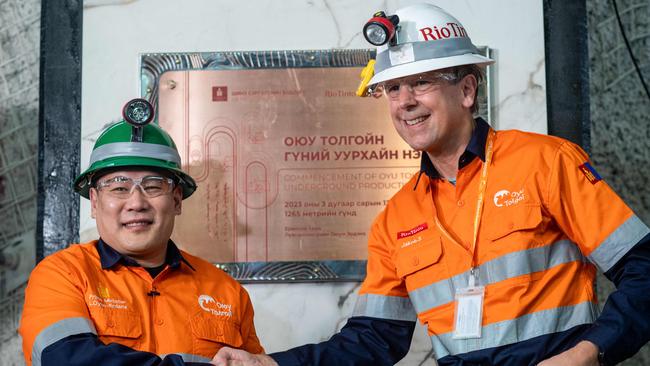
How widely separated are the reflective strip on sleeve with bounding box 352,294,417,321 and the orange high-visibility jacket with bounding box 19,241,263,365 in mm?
389

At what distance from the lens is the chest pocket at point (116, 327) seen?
215 centimetres

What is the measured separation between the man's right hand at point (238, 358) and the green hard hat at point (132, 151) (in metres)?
0.53

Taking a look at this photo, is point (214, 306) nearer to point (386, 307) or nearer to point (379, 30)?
point (386, 307)

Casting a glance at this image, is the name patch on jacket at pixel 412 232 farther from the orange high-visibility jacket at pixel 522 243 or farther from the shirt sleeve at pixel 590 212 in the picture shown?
the shirt sleeve at pixel 590 212

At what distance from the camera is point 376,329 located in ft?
7.63

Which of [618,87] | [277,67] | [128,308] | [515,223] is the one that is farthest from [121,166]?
[618,87]

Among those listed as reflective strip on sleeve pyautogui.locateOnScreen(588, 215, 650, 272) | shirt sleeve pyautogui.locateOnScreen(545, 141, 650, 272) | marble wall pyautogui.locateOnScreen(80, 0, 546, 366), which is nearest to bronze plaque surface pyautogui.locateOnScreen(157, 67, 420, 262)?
marble wall pyautogui.locateOnScreen(80, 0, 546, 366)

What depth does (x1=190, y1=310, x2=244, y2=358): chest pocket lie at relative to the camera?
2.27 meters

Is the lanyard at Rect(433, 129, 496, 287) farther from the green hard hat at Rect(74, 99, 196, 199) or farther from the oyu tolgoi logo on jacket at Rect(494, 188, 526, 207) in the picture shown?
the green hard hat at Rect(74, 99, 196, 199)

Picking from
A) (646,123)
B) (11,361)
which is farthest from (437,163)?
(11,361)

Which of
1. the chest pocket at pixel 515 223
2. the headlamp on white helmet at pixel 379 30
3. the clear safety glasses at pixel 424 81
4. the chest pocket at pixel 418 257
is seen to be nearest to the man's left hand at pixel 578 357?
the chest pocket at pixel 515 223

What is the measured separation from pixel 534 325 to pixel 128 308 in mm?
1056

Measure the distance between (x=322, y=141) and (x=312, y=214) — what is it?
10.1 inches

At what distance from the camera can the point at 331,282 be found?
2.82m
